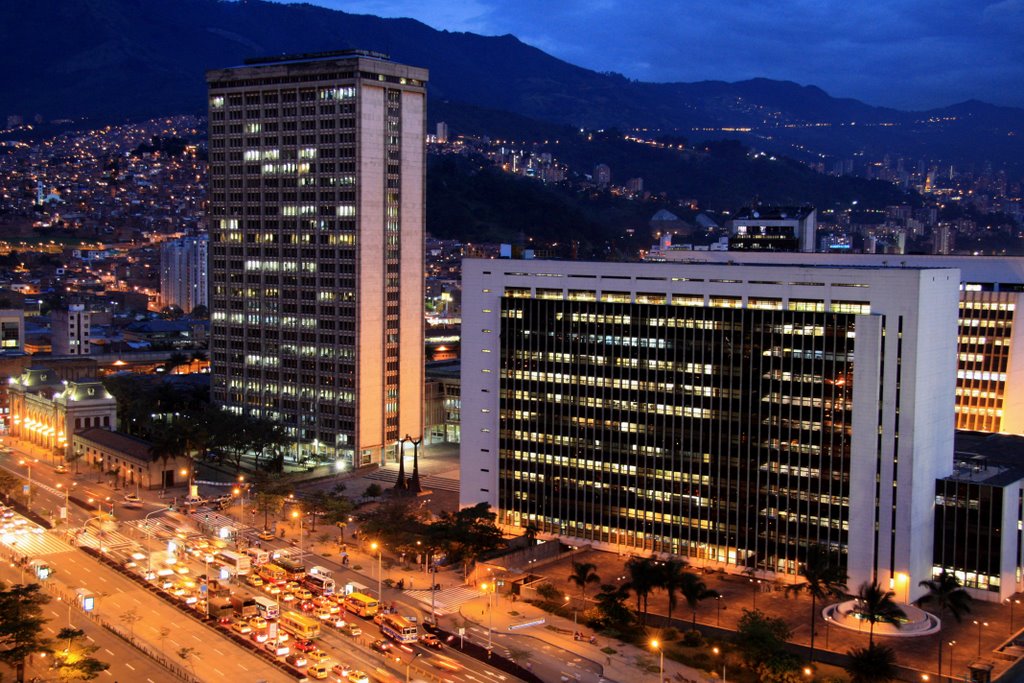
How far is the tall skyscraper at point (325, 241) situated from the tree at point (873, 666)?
6822cm

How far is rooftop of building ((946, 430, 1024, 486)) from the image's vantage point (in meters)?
78.9

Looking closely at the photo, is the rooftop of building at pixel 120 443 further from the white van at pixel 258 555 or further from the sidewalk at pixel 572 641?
the sidewalk at pixel 572 641

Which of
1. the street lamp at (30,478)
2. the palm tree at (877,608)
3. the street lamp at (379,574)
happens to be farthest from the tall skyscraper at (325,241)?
the palm tree at (877,608)

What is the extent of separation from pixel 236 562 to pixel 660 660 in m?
34.7

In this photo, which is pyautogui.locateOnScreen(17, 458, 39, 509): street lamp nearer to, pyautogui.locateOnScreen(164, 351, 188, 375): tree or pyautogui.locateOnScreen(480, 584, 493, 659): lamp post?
pyautogui.locateOnScreen(164, 351, 188, 375): tree

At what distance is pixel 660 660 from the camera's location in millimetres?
65438

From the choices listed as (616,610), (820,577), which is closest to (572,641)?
(616,610)

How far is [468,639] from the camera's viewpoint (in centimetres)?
6894

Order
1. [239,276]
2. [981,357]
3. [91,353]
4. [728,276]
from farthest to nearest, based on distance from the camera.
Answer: [91,353], [239,276], [981,357], [728,276]

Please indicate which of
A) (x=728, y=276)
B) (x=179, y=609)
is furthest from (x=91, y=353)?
(x=728, y=276)

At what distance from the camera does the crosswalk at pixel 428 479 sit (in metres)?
111

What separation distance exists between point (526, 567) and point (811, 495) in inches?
885

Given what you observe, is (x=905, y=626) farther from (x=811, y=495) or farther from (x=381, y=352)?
(x=381, y=352)

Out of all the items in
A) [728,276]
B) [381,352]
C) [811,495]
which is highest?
[728,276]
